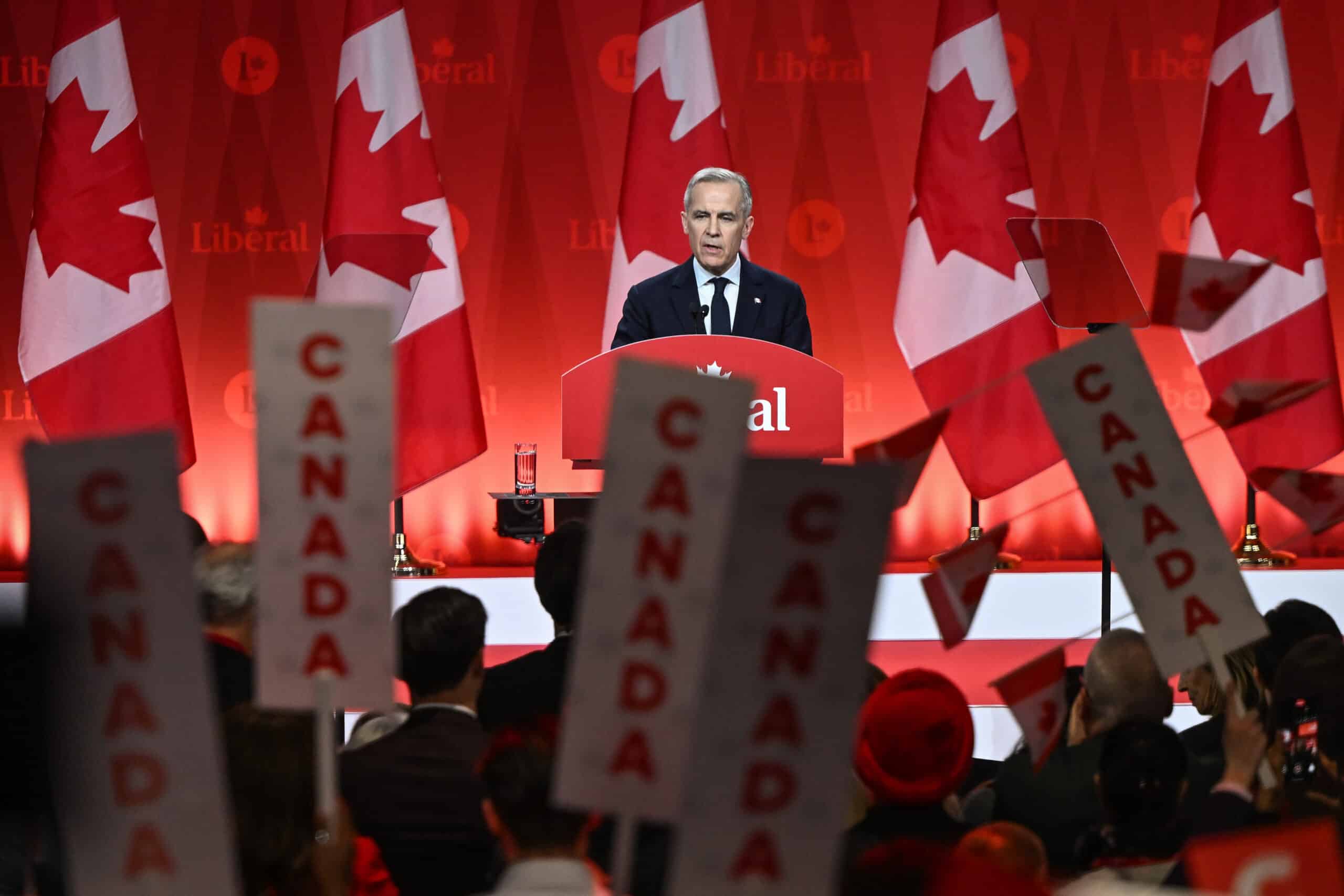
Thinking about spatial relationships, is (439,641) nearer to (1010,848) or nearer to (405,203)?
(1010,848)

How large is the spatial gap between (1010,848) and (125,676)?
94 cm

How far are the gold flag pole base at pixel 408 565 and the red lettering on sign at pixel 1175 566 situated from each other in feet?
11.9

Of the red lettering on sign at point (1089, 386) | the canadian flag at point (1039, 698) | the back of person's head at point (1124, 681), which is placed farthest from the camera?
the back of person's head at point (1124, 681)

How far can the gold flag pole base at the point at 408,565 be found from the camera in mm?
5156

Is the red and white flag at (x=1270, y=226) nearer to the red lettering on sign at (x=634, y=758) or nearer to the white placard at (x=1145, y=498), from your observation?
the white placard at (x=1145, y=498)

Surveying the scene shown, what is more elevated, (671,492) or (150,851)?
(671,492)

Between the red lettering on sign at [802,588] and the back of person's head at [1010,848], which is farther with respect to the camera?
the back of person's head at [1010,848]

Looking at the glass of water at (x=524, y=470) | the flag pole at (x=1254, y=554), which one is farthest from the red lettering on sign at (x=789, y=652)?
the flag pole at (x=1254, y=554)

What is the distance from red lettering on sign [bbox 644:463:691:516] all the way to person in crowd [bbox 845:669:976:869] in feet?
2.73

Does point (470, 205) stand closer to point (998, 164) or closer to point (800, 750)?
point (998, 164)

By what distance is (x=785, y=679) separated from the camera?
1.20 m

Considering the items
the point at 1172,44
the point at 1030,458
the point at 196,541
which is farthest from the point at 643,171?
the point at 196,541

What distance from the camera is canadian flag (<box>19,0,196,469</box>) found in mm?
5555

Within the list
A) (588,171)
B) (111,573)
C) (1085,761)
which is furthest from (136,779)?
(588,171)
